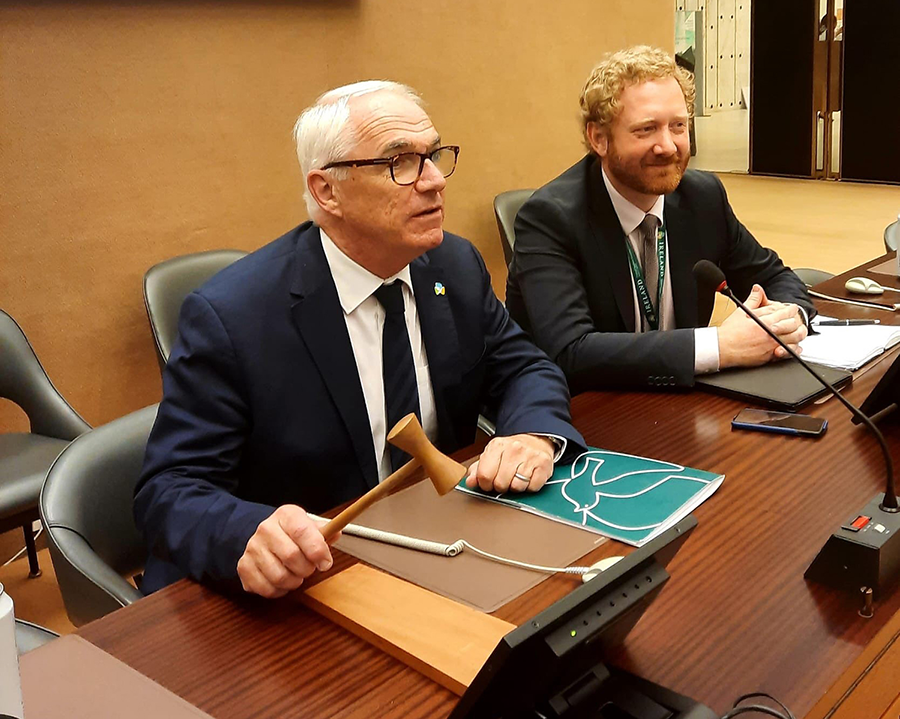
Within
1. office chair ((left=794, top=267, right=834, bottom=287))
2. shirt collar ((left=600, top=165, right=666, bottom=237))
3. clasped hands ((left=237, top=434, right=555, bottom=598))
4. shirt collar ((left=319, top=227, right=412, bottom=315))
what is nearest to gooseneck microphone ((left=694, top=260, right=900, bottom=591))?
clasped hands ((left=237, top=434, right=555, bottom=598))

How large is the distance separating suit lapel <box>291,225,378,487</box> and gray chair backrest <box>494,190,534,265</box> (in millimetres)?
Result: 2298

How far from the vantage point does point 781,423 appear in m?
1.70

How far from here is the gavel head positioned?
113cm

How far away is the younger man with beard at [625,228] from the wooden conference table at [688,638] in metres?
0.86

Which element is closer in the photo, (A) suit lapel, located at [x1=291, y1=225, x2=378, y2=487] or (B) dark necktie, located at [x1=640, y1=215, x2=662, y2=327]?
(A) suit lapel, located at [x1=291, y1=225, x2=378, y2=487]

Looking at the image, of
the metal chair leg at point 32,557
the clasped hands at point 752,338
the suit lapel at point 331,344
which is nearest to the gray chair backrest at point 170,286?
the metal chair leg at point 32,557

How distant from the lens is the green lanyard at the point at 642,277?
93.3 inches

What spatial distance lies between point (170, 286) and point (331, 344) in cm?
155

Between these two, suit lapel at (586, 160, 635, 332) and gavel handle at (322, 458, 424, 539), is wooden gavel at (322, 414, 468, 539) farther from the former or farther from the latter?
suit lapel at (586, 160, 635, 332)

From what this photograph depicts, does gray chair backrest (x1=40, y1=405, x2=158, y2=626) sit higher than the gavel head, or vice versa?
the gavel head

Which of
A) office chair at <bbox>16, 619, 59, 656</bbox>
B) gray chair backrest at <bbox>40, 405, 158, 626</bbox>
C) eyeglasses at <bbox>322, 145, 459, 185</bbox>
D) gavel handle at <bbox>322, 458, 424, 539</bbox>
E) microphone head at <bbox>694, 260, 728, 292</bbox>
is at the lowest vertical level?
office chair at <bbox>16, 619, 59, 656</bbox>

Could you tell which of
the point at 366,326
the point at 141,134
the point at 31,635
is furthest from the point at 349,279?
the point at 141,134

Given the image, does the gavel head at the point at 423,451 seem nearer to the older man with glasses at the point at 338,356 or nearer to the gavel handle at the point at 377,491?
the gavel handle at the point at 377,491

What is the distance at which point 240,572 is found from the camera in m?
1.19
